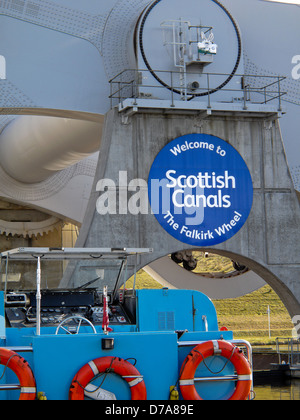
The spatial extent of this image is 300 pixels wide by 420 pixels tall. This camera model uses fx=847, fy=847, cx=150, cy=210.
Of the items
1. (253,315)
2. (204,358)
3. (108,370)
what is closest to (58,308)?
(108,370)

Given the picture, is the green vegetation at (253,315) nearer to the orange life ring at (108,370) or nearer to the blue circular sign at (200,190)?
the blue circular sign at (200,190)

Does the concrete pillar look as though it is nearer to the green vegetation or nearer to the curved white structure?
the curved white structure

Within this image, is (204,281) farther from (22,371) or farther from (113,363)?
(22,371)

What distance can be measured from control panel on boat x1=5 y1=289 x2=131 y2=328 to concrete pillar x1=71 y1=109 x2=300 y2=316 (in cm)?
897

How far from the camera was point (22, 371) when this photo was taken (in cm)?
1071

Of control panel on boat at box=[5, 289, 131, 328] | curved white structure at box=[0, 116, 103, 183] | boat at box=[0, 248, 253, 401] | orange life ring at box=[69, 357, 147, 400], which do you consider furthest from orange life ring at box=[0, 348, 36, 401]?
curved white structure at box=[0, 116, 103, 183]

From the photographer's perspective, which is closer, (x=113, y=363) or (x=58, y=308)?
(x=113, y=363)

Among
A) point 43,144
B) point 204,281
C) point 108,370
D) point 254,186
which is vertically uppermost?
point 43,144

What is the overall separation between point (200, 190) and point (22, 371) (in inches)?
555

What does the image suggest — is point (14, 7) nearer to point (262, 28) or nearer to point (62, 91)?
point (62, 91)

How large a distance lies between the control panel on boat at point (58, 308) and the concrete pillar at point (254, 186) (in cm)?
897

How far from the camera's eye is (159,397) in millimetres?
11352
